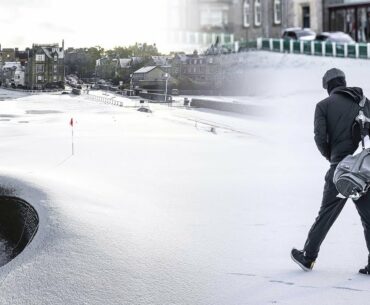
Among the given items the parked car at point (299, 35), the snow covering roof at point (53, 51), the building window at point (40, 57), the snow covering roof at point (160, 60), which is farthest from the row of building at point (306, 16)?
the building window at point (40, 57)

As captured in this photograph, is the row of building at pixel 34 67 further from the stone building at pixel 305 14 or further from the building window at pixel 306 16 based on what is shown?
the building window at pixel 306 16

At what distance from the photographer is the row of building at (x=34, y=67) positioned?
10.2 feet

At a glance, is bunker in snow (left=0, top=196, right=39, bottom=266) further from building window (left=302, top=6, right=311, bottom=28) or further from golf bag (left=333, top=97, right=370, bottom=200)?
building window (left=302, top=6, right=311, bottom=28)

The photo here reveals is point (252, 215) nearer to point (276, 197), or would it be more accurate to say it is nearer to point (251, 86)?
point (276, 197)

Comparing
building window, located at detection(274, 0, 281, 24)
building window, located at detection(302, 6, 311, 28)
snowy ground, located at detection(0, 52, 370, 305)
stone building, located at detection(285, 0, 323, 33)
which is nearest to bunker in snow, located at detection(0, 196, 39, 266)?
snowy ground, located at detection(0, 52, 370, 305)

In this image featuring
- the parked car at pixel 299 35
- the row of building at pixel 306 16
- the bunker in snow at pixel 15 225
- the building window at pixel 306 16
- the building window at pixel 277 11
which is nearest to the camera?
the bunker in snow at pixel 15 225

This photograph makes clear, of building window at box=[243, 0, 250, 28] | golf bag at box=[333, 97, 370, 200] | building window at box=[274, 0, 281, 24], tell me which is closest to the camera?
golf bag at box=[333, 97, 370, 200]

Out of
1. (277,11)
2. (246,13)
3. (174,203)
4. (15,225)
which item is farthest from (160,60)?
(277,11)

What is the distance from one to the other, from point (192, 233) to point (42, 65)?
1.63m

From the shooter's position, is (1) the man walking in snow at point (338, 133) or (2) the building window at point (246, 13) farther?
(2) the building window at point (246, 13)

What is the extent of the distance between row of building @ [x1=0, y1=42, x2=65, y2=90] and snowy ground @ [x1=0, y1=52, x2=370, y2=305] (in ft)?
0.33

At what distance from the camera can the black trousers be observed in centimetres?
166

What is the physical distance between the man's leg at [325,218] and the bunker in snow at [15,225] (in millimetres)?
1159

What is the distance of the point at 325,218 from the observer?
5.64 feet
